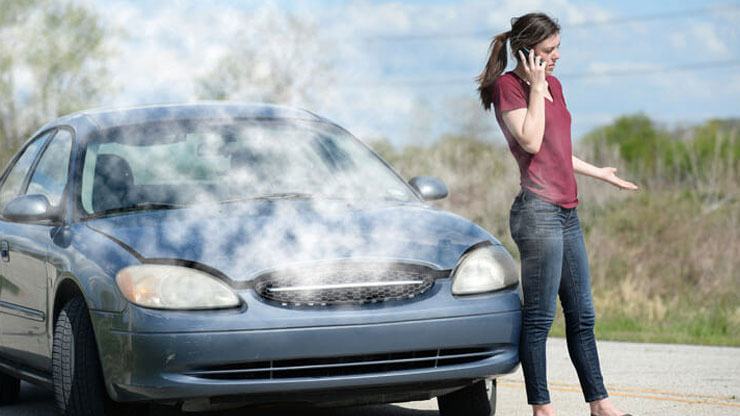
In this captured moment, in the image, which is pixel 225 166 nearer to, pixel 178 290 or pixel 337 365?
pixel 178 290

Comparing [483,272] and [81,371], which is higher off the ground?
[483,272]

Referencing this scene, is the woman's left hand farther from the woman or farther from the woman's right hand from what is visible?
the woman's right hand

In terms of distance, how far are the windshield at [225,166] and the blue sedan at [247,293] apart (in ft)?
0.05

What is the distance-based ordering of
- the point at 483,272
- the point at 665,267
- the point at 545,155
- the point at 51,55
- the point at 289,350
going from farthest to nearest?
the point at 665,267
the point at 51,55
the point at 545,155
the point at 483,272
the point at 289,350

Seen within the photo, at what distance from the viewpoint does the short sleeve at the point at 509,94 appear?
464 centimetres

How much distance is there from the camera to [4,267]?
5617mm

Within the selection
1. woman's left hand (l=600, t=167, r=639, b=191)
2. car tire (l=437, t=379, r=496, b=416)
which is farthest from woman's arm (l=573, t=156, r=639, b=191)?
car tire (l=437, t=379, r=496, b=416)

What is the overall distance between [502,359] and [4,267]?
2.75m

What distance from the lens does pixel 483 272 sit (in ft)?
14.5

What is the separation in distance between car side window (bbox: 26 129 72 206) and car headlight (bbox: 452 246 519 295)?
2.06m

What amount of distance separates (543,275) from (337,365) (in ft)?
3.52

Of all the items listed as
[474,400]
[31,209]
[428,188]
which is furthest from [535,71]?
[31,209]

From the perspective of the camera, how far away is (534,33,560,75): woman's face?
466 centimetres

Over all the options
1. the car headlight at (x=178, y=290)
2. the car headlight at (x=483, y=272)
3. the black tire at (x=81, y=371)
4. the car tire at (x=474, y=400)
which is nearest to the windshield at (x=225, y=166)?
the black tire at (x=81, y=371)
